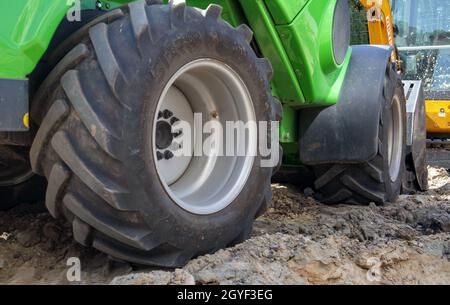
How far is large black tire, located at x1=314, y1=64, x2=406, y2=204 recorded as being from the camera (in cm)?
388

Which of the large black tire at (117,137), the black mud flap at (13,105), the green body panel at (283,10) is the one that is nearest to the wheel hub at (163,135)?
the large black tire at (117,137)

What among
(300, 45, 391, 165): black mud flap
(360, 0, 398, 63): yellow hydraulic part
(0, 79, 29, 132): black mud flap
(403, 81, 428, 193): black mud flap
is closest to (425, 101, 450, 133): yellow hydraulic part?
(360, 0, 398, 63): yellow hydraulic part

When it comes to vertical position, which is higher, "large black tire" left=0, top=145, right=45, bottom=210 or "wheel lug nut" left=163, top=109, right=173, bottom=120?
"wheel lug nut" left=163, top=109, right=173, bottom=120

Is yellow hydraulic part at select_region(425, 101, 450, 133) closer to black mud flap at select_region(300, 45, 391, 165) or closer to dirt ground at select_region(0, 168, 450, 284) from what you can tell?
black mud flap at select_region(300, 45, 391, 165)

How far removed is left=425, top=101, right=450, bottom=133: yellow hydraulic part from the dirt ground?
15.5 ft

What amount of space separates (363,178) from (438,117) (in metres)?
4.07

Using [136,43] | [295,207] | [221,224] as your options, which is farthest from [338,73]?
[136,43]

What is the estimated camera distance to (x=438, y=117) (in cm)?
746

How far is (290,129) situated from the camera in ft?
12.0

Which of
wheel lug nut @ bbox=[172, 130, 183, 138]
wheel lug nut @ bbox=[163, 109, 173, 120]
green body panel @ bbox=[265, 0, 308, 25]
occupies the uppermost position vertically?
green body panel @ bbox=[265, 0, 308, 25]

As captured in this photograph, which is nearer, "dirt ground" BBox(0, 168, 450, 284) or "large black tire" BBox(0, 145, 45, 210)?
"dirt ground" BBox(0, 168, 450, 284)

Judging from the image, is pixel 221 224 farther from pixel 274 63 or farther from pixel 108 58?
pixel 274 63
